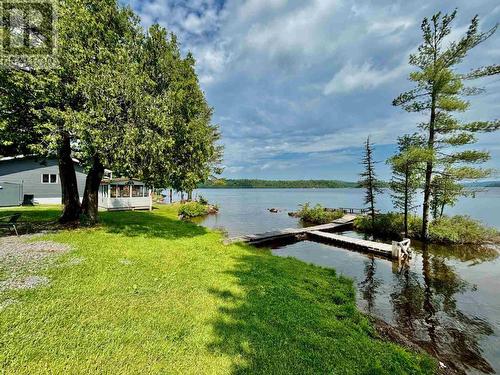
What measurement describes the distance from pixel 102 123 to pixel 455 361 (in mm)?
14792

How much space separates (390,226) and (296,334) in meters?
23.7

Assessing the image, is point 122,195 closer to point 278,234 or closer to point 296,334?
point 278,234

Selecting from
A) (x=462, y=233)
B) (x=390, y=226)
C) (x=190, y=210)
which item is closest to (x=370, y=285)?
(x=462, y=233)

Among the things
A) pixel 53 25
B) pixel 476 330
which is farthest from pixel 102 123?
pixel 476 330

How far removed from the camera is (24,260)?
25.9ft

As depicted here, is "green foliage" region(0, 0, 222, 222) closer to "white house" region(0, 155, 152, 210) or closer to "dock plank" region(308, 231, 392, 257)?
"white house" region(0, 155, 152, 210)

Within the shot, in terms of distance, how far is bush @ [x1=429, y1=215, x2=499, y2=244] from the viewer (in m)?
20.6

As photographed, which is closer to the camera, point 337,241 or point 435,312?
point 435,312

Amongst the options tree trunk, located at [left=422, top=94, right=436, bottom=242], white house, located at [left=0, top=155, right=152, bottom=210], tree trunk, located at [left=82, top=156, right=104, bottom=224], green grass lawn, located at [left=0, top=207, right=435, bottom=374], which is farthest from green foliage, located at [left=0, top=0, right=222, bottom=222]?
tree trunk, located at [left=422, top=94, right=436, bottom=242]

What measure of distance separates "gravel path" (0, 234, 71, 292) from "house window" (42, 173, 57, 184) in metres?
20.6

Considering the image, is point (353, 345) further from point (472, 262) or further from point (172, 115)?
point (472, 262)

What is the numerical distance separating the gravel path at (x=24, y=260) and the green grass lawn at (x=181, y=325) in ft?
1.35

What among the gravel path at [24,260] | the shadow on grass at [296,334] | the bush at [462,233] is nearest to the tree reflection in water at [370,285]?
the shadow on grass at [296,334]

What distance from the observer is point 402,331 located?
8.17 m
